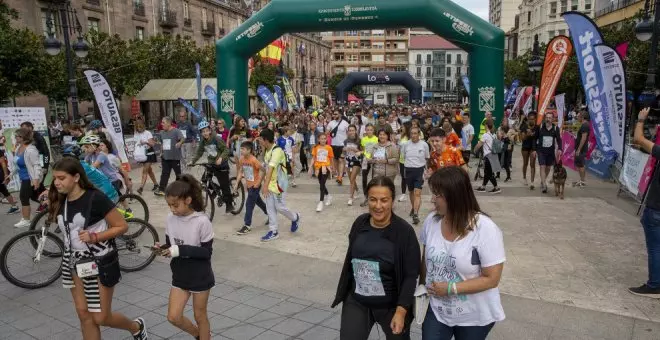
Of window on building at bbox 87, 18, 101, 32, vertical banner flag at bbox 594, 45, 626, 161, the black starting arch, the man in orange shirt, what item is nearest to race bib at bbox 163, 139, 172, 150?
the man in orange shirt

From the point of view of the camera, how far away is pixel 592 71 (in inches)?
298

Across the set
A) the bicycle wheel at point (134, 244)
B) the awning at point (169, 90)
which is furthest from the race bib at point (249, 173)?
the awning at point (169, 90)

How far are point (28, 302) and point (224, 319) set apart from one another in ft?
7.41

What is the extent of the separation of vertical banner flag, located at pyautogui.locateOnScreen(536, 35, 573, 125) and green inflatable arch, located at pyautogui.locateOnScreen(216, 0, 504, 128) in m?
2.81

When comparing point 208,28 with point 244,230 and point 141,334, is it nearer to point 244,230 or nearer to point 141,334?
point 244,230

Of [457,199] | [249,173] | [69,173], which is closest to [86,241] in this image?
[69,173]

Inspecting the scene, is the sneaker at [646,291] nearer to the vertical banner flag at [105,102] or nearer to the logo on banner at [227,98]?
the vertical banner flag at [105,102]

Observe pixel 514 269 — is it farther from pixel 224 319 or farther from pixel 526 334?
pixel 224 319

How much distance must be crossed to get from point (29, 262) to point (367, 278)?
15.4ft

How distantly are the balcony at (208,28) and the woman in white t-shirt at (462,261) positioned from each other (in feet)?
137

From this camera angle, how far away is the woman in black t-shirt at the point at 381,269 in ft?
8.95

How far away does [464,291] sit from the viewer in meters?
2.49

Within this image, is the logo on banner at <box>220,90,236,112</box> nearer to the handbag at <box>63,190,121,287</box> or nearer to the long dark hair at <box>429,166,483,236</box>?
the handbag at <box>63,190,121,287</box>

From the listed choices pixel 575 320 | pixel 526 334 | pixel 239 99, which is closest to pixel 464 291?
pixel 526 334
